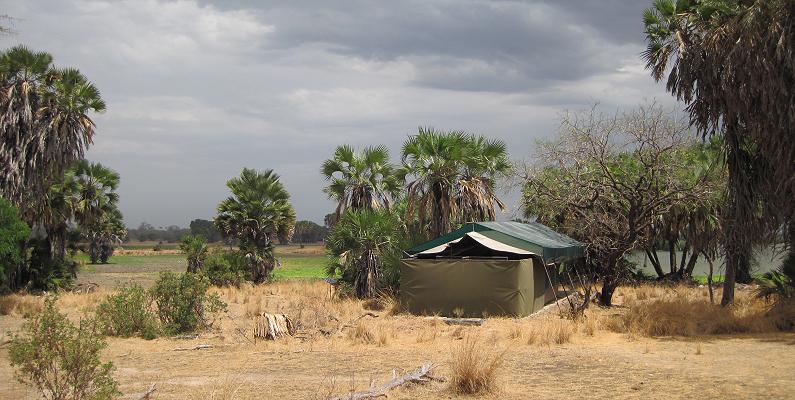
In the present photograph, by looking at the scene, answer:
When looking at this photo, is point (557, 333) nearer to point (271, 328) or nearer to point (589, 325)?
point (589, 325)

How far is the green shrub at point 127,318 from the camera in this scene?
15.1 metres

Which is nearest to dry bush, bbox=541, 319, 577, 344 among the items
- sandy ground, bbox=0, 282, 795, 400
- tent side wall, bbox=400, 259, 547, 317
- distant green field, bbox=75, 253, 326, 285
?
sandy ground, bbox=0, 282, 795, 400

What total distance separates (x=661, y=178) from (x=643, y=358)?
1007 centimetres

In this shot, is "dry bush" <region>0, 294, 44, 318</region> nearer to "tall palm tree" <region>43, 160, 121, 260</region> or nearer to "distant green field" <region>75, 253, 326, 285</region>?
"tall palm tree" <region>43, 160, 121, 260</region>

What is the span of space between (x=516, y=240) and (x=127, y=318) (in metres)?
10.1

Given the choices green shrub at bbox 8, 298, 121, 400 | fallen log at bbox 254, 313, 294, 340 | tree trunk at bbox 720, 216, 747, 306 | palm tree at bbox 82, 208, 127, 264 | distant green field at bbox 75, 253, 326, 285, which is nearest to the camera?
green shrub at bbox 8, 298, 121, 400

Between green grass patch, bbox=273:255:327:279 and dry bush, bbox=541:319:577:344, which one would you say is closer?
dry bush, bbox=541:319:577:344

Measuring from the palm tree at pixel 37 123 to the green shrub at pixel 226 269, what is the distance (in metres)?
6.81

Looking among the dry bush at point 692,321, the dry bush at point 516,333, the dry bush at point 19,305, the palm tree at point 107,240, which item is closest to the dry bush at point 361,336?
the dry bush at point 516,333

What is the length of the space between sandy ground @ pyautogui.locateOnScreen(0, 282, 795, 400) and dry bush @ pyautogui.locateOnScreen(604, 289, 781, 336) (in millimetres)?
552

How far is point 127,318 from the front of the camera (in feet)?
50.1

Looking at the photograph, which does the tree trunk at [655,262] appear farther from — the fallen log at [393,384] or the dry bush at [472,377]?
the dry bush at [472,377]

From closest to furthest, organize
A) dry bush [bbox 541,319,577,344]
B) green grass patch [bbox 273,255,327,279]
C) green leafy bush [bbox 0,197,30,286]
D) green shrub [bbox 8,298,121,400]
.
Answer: green shrub [bbox 8,298,121,400] < dry bush [bbox 541,319,577,344] < green leafy bush [bbox 0,197,30,286] < green grass patch [bbox 273,255,327,279]

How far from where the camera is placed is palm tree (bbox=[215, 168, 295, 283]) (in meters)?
31.1
